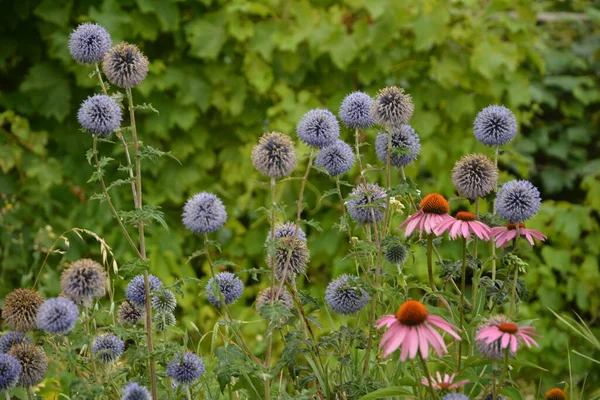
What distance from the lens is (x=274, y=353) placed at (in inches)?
166

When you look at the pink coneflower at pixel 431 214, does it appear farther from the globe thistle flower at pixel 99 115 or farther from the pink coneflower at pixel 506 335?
the globe thistle flower at pixel 99 115

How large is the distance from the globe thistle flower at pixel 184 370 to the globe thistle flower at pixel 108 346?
0.54 ft

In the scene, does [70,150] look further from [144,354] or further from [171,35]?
[144,354]

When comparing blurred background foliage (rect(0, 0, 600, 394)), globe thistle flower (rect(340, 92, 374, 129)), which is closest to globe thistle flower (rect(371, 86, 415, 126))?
globe thistle flower (rect(340, 92, 374, 129))

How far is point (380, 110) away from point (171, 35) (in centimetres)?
269

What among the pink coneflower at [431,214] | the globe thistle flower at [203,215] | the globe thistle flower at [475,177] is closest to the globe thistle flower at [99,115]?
the globe thistle flower at [203,215]

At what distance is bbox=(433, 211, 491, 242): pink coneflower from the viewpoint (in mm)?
1802

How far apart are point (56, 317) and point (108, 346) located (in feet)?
1.39

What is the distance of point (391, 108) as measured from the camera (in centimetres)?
198

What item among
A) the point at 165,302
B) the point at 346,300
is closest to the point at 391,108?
the point at 346,300

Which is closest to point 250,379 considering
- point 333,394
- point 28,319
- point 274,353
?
point 333,394

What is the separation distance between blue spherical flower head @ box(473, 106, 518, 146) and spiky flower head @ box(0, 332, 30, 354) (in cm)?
131

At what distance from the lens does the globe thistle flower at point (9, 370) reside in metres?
1.73

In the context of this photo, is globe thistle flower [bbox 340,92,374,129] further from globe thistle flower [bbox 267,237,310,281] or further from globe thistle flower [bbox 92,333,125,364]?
globe thistle flower [bbox 92,333,125,364]
